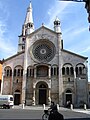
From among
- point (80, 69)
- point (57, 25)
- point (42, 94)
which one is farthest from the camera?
point (57, 25)

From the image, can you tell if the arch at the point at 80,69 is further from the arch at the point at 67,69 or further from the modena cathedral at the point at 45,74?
the arch at the point at 67,69

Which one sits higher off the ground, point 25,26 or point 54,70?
point 25,26

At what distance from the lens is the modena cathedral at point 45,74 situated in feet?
159

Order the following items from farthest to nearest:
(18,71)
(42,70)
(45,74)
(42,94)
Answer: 1. (18,71)
2. (42,70)
3. (45,74)
4. (42,94)

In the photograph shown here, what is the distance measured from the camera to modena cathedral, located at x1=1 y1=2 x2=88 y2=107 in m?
48.4

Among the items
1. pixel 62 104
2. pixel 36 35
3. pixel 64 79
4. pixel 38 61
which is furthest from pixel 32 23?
pixel 62 104

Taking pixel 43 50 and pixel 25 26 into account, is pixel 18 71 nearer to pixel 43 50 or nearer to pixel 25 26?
pixel 43 50

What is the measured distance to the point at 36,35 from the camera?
53219 millimetres

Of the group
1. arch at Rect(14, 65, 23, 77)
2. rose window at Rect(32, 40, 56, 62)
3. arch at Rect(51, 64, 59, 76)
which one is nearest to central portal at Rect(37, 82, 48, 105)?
arch at Rect(51, 64, 59, 76)

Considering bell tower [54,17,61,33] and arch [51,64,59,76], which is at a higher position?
bell tower [54,17,61,33]

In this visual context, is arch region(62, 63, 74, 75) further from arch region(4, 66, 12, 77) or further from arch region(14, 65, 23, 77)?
arch region(4, 66, 12, 77)

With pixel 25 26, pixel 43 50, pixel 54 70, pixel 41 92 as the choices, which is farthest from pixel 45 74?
pixel 25 26

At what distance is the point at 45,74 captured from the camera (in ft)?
165

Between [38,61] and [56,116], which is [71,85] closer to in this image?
[38,61]
